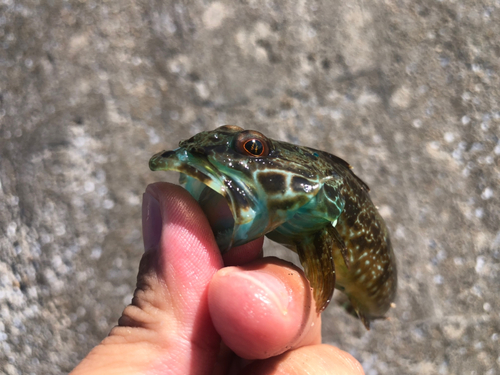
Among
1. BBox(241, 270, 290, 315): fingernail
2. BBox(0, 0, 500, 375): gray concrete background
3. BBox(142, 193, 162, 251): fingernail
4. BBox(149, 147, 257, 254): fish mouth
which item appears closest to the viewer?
BBox(149, 147, 257, 254): fish mouth

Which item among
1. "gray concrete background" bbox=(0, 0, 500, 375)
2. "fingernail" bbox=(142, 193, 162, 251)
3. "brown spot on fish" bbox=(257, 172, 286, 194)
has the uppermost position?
"brown spot on fish" bbox=(257, 172, 286, 194)

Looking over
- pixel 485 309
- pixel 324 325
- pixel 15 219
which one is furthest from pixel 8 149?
pixel 485 309

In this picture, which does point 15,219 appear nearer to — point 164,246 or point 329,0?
point 164,246

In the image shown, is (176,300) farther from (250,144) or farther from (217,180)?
(250,144)

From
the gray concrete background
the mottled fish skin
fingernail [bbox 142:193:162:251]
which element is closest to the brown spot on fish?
the mottled fish skin

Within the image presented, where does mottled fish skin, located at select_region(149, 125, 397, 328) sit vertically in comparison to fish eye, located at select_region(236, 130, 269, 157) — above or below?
below

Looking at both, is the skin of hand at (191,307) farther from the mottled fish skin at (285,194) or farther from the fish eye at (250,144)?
the fish eye at (250,144)

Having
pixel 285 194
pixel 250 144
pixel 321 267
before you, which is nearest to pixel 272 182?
pixel 285 194

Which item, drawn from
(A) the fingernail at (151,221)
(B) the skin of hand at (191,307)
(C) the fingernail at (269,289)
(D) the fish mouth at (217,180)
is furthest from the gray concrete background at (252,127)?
(D) the fish mouth at (217,180)

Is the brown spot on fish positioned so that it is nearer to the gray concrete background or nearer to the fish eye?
the fish eye
